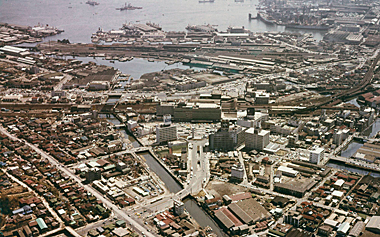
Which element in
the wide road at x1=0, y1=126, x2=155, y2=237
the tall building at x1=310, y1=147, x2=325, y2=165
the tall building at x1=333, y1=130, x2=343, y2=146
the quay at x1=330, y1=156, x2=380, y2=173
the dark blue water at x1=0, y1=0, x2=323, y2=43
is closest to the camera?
the wide road at x1=0, y1=126, x2=155, y2=237

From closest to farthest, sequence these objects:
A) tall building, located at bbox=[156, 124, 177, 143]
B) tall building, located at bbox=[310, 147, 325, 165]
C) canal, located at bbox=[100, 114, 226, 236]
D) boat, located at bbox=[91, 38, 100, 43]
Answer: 1. canal, located at bbox=[100, 114, 226, 236]
2. tall building, located at bbox=[310, 147, 325, 165]
3. tall building, located at bbox=[156, 124, 177, 143]
4. boat, located at bbox=[91, 38, 100, 43]

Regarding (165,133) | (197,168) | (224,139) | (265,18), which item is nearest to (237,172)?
(197,168)

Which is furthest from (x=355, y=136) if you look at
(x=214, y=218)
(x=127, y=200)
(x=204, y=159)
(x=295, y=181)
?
(x=127, y=200)

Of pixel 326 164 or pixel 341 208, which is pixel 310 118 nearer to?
pixel 326 164

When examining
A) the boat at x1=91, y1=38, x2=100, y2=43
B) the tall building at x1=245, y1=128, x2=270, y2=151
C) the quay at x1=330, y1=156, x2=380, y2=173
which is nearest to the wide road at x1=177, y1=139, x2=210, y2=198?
the tall building at x1=245, y1=128, x2=270, y2=151

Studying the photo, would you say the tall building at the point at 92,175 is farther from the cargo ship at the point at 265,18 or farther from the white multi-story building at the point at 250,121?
the cargo ship at the point at 265,18

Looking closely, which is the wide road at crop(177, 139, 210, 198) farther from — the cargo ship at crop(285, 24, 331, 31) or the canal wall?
the cargo ship at crop(285, 24, 331, 31)
